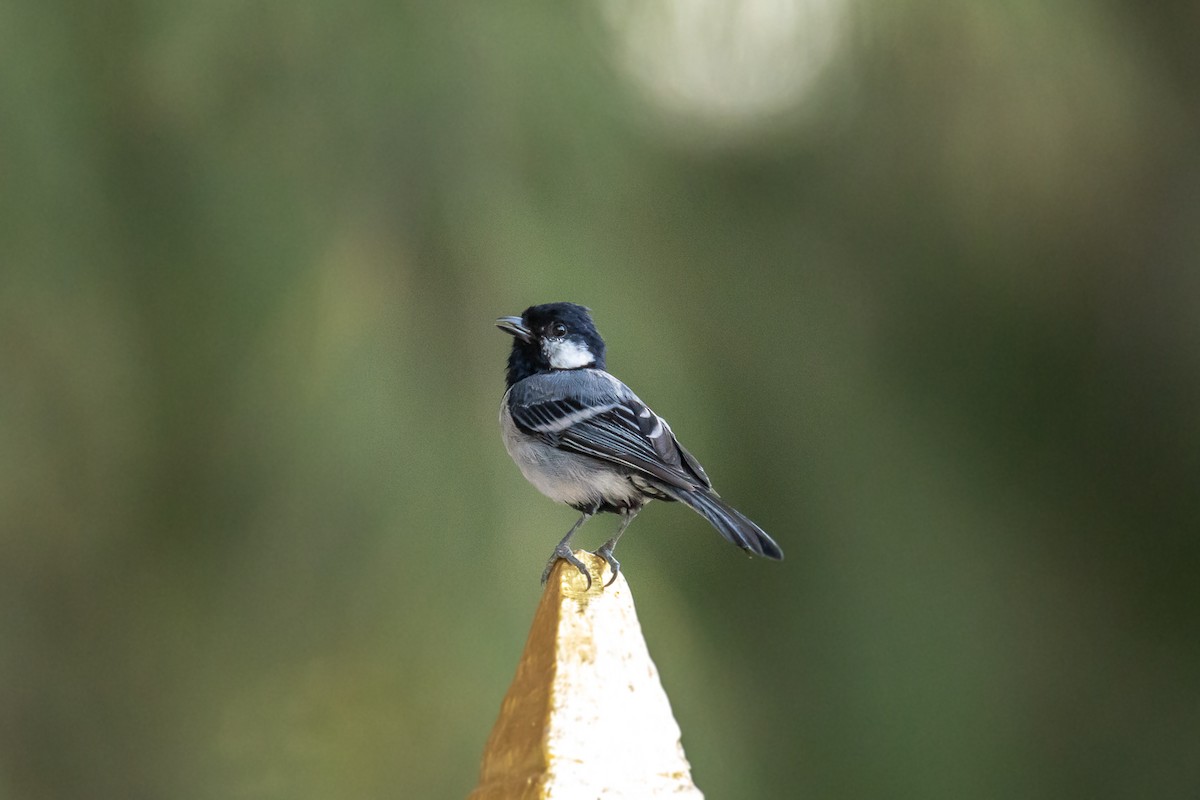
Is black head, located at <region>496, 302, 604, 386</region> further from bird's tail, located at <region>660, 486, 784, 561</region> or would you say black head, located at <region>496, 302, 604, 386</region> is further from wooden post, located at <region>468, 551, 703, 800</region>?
wooden post, located at <region>468, 551, 703, 800</region>

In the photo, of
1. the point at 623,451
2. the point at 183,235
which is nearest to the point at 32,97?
the point at 183,235

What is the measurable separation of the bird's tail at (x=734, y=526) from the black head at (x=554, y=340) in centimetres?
34

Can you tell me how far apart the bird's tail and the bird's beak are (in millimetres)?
322

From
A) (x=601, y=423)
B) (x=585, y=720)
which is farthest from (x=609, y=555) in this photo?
(x=585, y=720)

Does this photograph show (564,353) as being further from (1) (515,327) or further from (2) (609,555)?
(2) (609,555)

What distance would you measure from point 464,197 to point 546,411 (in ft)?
1.34

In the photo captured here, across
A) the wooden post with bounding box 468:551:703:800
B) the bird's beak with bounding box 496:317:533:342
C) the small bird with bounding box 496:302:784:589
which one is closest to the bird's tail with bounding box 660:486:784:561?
the small bird with bounding box 496:302:784:589

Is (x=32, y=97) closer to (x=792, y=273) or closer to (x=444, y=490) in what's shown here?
(x=444, y=490)

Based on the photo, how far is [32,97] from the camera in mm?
1662

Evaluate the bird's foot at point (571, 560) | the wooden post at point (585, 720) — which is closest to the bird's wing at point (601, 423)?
the bird's foot at point (571, 560)

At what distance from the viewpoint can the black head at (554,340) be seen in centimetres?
141

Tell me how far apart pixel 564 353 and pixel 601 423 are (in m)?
0.13

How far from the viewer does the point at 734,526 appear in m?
0.99

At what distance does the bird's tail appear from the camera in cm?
93
